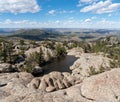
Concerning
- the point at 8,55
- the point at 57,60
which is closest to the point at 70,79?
the point at 8,55

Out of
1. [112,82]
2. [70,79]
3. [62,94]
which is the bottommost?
[70,79]

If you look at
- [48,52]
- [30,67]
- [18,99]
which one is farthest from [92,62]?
[18,99]

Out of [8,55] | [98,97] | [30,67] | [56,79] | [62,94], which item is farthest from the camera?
[8,55]

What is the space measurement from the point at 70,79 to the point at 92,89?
1330 inches

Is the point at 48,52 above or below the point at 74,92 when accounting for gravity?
below

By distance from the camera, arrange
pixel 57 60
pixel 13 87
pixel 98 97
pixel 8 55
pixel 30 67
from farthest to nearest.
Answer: pixel 57 60 < pixel 8 55 < pixel 30 67 < pixel 13 87 < pixel 98 97

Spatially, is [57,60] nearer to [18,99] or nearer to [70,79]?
[70,79]

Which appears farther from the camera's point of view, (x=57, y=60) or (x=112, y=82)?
(x=57, y=60)

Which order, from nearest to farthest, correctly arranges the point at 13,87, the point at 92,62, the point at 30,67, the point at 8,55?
the point at 13,87
the point at 30,67
the point at 92,62
the point at 8,55

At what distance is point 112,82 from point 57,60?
122035mm

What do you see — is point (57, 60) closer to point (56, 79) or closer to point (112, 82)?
point (56, 79)

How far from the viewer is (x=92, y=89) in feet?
160

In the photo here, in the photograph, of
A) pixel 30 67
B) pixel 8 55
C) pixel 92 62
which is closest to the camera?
pixel 30 67

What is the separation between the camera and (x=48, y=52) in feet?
571
